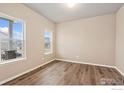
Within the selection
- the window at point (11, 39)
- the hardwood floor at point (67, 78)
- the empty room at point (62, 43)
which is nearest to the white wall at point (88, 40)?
the empty room at point (62, 43)

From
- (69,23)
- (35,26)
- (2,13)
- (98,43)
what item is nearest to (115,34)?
(98,43)

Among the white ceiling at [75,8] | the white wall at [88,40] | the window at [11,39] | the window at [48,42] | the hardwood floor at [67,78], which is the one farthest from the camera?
the window at [48,42]

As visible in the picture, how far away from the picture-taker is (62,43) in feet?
20.3

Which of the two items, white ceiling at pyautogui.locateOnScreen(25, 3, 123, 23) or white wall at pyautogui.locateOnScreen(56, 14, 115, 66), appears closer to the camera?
white ceiling at pyautogui.locateOnScreen(25, 3, 123, 23)

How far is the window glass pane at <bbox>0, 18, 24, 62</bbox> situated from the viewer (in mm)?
2846

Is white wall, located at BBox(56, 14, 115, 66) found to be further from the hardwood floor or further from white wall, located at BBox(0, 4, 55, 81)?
the hardwood floor

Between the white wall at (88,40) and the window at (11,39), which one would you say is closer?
the window at (11,39)

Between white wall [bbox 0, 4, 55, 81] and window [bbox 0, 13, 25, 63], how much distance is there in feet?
0.59

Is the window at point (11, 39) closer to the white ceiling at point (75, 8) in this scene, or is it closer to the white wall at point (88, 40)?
the white ceiling at point (75, 8)

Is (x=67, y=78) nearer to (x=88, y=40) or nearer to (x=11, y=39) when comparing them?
(x=11, y=39)

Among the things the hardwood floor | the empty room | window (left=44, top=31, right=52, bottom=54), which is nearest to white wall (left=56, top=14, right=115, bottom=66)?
the empty room

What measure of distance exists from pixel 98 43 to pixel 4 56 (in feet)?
12.4

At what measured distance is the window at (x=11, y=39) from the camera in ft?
9.32

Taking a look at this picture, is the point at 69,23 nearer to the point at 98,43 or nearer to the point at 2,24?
the point at 98,43
